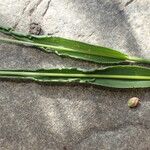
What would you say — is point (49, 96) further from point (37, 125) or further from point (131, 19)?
point (131, 19)

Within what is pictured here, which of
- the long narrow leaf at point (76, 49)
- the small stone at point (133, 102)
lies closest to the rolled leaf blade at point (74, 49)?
the long narrow leaf at point (76, 49)

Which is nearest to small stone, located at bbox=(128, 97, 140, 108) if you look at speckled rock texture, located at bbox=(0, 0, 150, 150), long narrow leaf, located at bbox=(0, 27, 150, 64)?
speckled rock texture, located at bbox=(0, 0, 150, 150)

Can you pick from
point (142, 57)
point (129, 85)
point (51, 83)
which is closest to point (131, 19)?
point (142, 57)

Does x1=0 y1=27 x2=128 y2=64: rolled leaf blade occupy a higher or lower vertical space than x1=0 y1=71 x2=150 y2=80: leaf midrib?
higher

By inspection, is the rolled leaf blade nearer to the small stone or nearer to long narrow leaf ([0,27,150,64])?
long narrow leaf ([0,27,150,64])

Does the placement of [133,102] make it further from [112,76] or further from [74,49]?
[74,49]

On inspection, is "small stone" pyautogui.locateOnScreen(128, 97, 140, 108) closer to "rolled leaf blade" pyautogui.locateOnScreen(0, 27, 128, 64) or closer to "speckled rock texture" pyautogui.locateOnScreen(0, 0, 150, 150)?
"speckled rock texture" pyautogui.locateOnScreen(0, 0, 150, 150)

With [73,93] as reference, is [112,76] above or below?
above

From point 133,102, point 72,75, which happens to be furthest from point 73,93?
point 133,102
